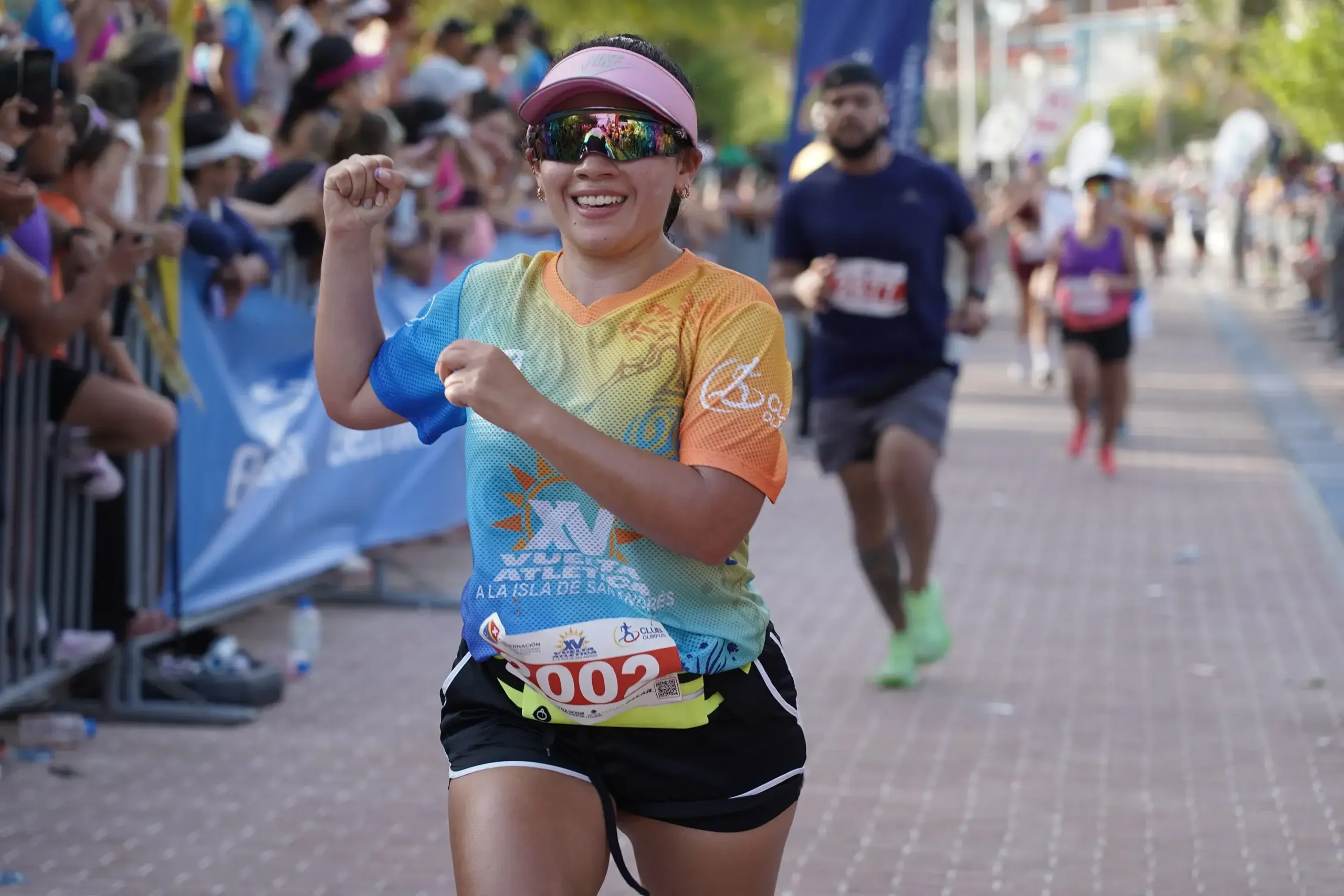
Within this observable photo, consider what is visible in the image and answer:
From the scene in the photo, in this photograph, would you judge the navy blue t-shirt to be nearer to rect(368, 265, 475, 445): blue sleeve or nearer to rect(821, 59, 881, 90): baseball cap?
rect(821, 59, 881, 90): baseball cap

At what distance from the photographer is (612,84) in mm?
2781

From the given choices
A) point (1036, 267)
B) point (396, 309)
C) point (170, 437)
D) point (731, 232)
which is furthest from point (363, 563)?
point (1036, 267)

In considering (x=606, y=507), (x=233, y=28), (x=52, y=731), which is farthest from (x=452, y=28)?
(x=606, y=507)

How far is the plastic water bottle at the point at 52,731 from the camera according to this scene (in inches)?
243

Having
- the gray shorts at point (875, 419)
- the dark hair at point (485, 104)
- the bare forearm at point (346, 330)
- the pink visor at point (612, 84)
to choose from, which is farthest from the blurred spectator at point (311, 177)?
the pink visor at point (612, 84)

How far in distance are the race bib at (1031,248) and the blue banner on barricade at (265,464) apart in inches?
480

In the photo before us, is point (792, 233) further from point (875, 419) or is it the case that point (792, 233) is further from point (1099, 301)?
point (1099, 301)

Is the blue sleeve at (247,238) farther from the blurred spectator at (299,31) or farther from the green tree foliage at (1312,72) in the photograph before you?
the green tree foliage at (1312,72)

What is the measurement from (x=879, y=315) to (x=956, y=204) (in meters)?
0.51

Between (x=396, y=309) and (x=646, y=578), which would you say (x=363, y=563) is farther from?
(x=646, y=578)

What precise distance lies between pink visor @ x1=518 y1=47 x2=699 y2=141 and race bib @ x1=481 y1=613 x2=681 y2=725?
771 mm

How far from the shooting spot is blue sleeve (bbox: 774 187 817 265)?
717 centimetres

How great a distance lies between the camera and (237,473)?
7.12 metres

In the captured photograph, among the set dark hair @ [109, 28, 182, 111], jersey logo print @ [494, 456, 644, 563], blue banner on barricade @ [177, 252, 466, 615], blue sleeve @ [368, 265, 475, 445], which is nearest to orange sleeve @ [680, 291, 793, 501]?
jersey logo print @ [494, 456, 644, 563]
